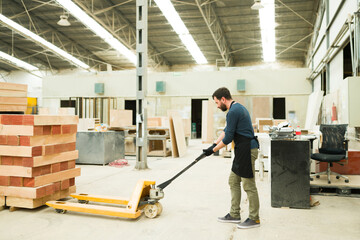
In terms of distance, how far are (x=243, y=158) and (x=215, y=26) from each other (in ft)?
45.0

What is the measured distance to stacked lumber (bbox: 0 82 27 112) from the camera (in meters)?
4.42

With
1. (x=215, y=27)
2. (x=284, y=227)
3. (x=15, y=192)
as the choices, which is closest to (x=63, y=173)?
(x=15, y=192)

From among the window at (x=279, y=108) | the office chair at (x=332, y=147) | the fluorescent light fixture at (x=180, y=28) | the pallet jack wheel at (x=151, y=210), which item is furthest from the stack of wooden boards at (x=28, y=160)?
the window at (x=279, y=108)

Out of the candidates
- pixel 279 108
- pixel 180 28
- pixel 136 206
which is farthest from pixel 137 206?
pixel 279 108

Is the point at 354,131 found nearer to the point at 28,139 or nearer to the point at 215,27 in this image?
the point at 28,139

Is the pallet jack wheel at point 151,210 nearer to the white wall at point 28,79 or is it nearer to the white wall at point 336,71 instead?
the white wall at point 336,71

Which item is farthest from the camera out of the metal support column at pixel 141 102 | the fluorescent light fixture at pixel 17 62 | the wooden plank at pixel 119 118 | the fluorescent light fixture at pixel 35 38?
the fluorescent light fixture at pixel 17 62

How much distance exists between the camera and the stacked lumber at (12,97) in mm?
4422

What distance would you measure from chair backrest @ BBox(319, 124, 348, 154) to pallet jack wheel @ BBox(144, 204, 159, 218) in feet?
11.6

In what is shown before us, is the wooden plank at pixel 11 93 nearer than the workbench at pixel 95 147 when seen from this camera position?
Yes

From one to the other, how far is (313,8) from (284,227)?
13.5m

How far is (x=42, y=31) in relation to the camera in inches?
708

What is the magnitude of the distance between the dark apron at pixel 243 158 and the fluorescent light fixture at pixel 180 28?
38.5 feet

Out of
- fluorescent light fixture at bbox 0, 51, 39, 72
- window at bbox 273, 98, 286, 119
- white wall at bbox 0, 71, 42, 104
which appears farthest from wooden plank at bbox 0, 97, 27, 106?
white wall at bbox 0, 71, 42, 104
